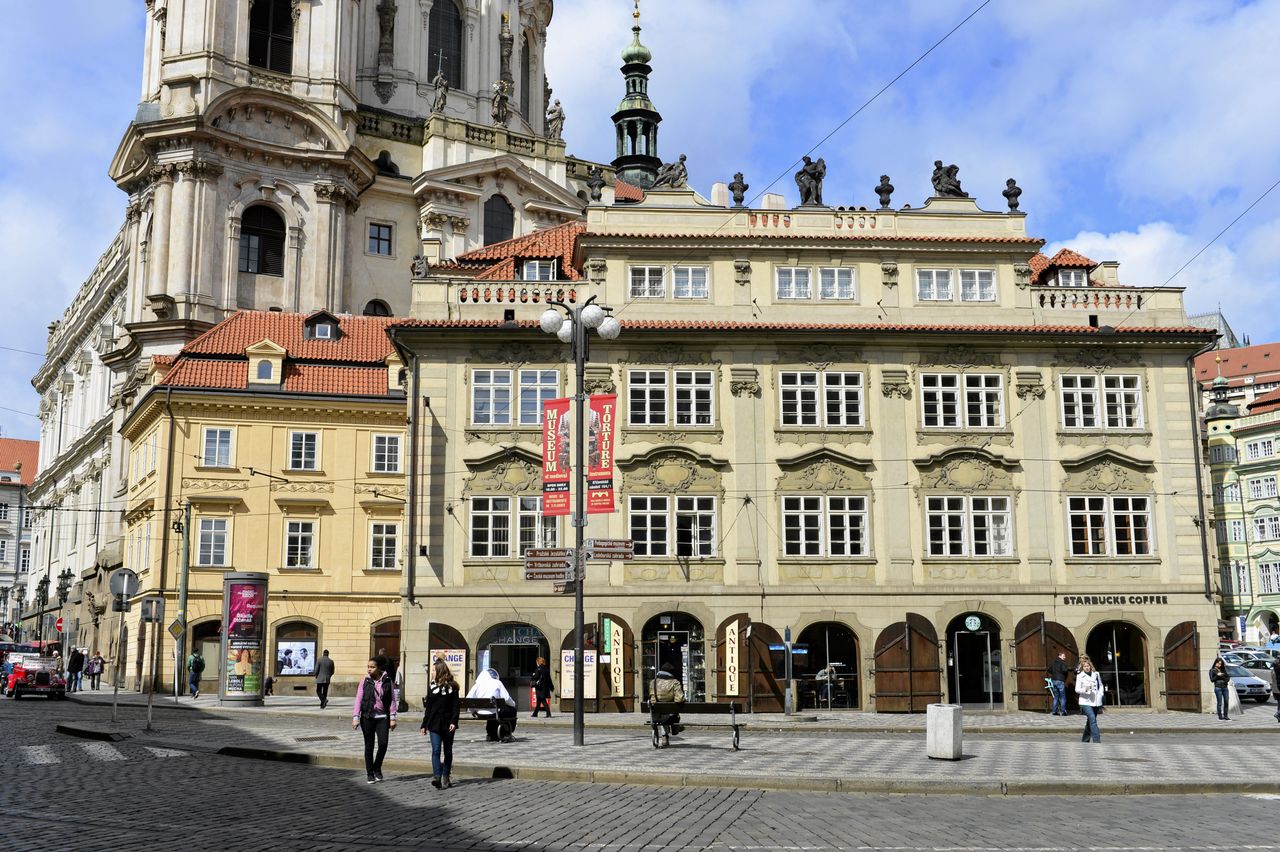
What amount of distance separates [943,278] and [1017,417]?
15.3 feet

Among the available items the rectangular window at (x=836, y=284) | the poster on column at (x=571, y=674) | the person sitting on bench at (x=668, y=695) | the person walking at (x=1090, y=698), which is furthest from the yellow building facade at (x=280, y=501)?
the person walking at (x=1090, y=698)

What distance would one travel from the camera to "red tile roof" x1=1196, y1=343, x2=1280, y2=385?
418 feet

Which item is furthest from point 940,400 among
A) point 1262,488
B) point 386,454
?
point 1262,488

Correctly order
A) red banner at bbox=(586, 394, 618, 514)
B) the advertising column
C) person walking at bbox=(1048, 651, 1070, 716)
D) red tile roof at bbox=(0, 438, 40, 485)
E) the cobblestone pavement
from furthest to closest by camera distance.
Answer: red tile roof at bbox=(0, 438, 40, 485), the advertising column, person walking at bbox=(1048, 651, 1070, 716), red banner at bbox=(586, 394, 618, 514), the cobblestone pavement

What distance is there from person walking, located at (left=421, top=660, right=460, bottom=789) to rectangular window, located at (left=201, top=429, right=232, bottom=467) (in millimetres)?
34506

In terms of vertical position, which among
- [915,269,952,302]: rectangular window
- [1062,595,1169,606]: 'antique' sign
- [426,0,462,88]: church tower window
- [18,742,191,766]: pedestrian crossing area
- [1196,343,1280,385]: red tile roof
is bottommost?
[18,742,191,766]: pedestrian crossing area

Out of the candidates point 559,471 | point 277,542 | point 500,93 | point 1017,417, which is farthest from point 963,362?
point 500,93

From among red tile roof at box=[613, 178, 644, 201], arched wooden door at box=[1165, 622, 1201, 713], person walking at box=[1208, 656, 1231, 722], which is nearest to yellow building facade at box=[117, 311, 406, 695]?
arched wooden door at box=[1165, 622, 1201, 713]

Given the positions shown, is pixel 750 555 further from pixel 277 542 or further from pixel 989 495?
pixel 277 542

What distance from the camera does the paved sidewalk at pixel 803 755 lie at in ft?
60.2

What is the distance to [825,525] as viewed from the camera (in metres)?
38.0

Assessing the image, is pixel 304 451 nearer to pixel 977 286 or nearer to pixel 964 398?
pixel 964 398

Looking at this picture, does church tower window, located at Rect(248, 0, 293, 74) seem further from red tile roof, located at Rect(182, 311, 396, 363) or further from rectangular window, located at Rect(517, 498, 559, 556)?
rectangular window, located at Rect(517, 498, 559, 556)

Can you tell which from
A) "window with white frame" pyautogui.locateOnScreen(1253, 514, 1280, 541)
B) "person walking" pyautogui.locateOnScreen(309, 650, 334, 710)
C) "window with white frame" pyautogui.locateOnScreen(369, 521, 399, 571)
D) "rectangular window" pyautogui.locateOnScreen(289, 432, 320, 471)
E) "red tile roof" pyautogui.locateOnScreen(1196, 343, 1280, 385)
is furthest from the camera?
"red tile roof" pyautogui.locateOnScreen(1196, 343, 1280, 385)
